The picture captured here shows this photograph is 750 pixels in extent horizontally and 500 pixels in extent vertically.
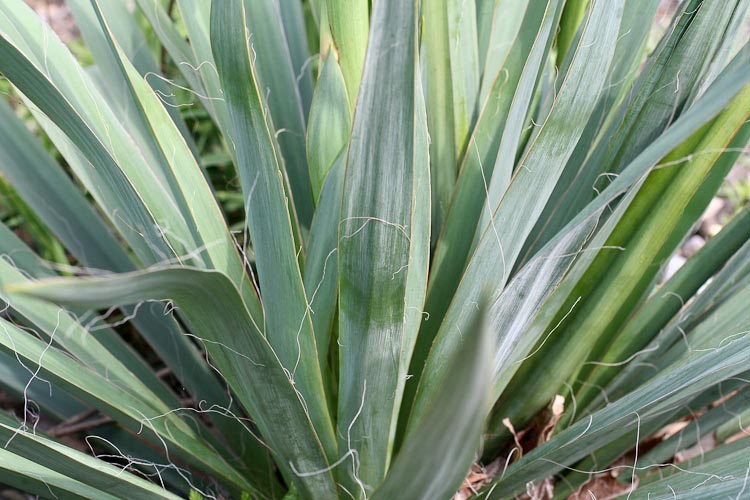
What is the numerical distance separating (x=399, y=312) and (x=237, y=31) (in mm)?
305

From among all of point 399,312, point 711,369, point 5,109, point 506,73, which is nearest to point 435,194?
point 506,73

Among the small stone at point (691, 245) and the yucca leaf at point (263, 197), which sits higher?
the yucca leaf at point (263, 197)

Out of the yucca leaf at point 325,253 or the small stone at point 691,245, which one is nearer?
the yucca leaf at point 325,253

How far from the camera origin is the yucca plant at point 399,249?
581 millimetres

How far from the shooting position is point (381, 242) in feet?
2.02

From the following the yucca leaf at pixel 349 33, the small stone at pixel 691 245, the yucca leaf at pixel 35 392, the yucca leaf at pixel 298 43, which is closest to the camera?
the yucca leaf at pixel 349 33

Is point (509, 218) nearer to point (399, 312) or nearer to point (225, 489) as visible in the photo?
point (399, 312)

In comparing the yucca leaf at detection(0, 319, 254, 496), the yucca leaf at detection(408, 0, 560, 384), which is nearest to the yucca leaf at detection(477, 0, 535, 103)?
the yucca leaf at detection(408, 0, 560, 384)

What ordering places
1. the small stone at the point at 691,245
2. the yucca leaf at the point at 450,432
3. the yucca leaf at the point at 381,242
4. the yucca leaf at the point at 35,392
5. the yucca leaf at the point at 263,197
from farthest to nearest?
the small stone at the point at 691,245
the yucca leaf at the point at 35,392
the yucca leaf at the point at 263,197
the yucca leaf at the point at 381,242
the yucca leaf at the point at 450,432

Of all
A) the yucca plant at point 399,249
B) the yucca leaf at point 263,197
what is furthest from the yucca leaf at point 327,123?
the yucca leaf at point 263,197

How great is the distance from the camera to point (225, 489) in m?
1.04

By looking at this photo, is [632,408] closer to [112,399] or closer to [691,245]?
[112,399]

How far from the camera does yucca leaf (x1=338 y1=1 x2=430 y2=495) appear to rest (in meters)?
0.51

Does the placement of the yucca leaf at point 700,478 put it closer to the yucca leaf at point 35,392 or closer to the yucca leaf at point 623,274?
the yucca leaf at point 623,274
